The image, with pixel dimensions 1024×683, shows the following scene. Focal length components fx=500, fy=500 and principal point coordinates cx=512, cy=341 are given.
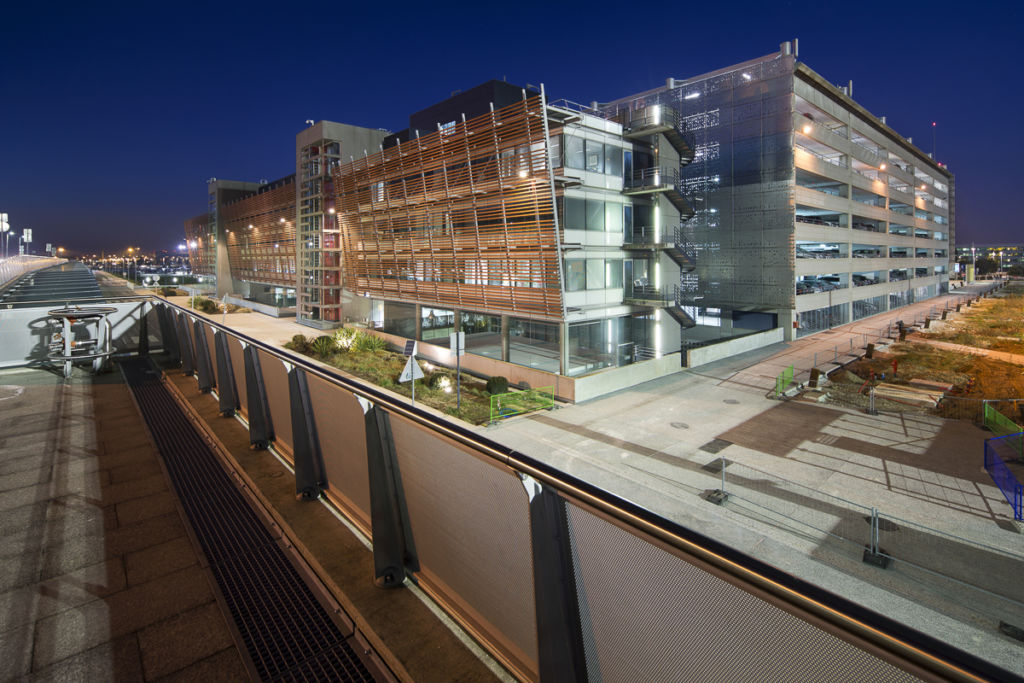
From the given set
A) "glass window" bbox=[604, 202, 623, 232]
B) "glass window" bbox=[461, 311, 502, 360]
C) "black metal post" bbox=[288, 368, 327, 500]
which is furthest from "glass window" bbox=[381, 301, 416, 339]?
"black metal post" bbox=[288, 368, 327, 500]

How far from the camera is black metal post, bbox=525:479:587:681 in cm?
286

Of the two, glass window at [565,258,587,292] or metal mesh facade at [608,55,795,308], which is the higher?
metal mesh facade at [608,55,795,308]

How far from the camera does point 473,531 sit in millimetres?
3672

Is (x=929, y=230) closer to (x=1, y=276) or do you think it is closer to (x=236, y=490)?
(x=236, y=490)

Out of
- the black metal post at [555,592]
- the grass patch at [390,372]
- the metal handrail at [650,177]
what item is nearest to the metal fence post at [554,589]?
the black metal post at [555,592]

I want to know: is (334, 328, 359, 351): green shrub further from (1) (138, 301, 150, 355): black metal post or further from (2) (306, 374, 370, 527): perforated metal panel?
(2) (306, 374, 370, 527): perforated metal panel

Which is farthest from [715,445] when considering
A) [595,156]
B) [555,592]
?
[595,156]

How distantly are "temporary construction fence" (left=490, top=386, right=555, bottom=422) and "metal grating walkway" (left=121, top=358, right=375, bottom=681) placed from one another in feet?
41.2

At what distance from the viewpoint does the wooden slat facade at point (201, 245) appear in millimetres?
79688

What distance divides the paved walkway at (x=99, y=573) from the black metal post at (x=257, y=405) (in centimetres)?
127

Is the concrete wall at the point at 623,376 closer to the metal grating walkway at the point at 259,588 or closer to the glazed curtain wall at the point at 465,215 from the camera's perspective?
the glazed curtain wall at the point at 465,215

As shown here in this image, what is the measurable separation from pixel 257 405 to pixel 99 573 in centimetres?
300

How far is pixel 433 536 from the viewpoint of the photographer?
4219 millimetres

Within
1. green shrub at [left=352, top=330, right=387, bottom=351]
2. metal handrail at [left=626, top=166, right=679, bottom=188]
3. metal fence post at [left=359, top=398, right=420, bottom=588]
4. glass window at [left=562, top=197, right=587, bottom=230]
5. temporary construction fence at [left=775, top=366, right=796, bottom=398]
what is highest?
metal handrail at [left=626, top=166, right=679, bottom=188]
